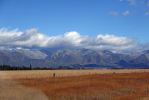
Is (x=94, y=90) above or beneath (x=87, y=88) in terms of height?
beneath

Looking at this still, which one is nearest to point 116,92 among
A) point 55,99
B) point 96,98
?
point 96,98

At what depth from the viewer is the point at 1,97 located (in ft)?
111

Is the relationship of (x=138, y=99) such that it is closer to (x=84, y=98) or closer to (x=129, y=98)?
(x=129, y=98)

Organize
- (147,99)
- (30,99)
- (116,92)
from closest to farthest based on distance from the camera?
(30,99), (147,99), (116,92)

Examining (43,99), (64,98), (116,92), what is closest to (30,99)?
(43,99)

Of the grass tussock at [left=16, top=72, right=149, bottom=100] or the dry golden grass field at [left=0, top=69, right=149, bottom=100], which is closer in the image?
Result: the grass tussock at [left=16, top=72, right=149, bottom=100]

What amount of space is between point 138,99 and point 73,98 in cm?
564

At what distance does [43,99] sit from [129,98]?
7.96 m

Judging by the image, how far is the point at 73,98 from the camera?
3591 cm

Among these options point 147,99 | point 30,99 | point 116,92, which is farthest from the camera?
point 116,92

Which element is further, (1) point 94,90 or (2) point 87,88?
(2) point 87,88

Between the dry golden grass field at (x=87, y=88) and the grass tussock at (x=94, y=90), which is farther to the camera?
the dry golden grass field at (x=87, y=88)

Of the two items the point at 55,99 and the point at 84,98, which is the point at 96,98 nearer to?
the point at 84,98

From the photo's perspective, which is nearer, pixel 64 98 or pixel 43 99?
pixel 43 99
